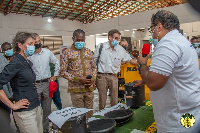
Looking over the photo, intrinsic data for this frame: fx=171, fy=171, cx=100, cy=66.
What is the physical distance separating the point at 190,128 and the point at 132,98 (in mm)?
1618

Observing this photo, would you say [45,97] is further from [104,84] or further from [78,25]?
[78,25]

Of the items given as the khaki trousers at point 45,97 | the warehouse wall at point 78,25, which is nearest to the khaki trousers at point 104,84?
the khaki trousers at point 45,97

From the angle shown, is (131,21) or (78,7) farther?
(78,7)

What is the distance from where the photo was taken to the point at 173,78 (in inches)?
43.3

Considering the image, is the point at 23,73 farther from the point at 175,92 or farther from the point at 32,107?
the point at 175,92

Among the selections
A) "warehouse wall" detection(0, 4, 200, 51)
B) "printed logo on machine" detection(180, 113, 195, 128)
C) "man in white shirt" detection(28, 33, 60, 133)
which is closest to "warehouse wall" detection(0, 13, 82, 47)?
"warehouse wall" detection(0, 4, 200, 51)

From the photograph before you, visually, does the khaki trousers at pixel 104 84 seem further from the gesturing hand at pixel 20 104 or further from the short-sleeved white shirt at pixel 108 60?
the gesturing hand at pixel 20 104

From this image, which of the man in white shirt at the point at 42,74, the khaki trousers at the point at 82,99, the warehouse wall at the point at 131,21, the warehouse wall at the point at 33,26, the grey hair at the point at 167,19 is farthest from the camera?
the warehouse wall at the point at 33,26

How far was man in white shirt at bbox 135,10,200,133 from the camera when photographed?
1040 mm

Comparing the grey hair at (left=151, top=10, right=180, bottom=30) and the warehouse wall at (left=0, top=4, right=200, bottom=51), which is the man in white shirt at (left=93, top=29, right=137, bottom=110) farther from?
the warehouse wall at (left=0, top=4, right=200, bottom=51)

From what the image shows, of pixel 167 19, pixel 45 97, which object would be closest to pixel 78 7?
pixel 45 97

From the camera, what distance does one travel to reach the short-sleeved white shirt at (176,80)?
3.39 ft

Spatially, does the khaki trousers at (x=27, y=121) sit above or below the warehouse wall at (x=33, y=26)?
below

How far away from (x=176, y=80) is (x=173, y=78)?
2 cm
